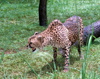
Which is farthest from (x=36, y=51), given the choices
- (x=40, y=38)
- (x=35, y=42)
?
(x=40, y=38)

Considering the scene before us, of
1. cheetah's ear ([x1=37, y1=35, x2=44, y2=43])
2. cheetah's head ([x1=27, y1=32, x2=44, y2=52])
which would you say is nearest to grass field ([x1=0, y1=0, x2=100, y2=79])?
cheetah's head ([x1=27, y1=32, x2=44, y2=52])

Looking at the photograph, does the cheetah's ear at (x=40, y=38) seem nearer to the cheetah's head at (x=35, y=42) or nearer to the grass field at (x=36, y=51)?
the cheetah's head at (x=35, y=42)

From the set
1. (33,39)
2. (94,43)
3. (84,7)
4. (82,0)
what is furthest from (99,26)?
(82,0)

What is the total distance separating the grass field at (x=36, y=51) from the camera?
368 cm

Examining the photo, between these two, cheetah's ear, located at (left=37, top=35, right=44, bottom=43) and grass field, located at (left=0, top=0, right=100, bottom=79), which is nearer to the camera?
grass field, located at (left=0, top=0, right=100, bottom=79)

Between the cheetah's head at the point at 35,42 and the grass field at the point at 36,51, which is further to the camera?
the cheetah's head at the point at 35,42

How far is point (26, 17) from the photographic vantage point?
998cm

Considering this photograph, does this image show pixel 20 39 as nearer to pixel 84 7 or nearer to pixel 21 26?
pixel 21 26

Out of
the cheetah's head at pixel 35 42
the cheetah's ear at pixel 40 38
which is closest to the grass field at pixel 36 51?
the cheetah's head at pixel 35 42

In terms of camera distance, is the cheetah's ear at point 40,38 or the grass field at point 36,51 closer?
the grass field at point 36,51

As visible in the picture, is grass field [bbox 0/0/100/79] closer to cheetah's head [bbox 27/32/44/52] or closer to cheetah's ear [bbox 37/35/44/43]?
cheetah's head [bbox 27/32/44/52]

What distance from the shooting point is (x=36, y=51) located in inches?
158

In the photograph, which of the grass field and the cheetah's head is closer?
the grass field

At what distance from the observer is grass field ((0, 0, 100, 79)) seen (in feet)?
Answer: 12.1
